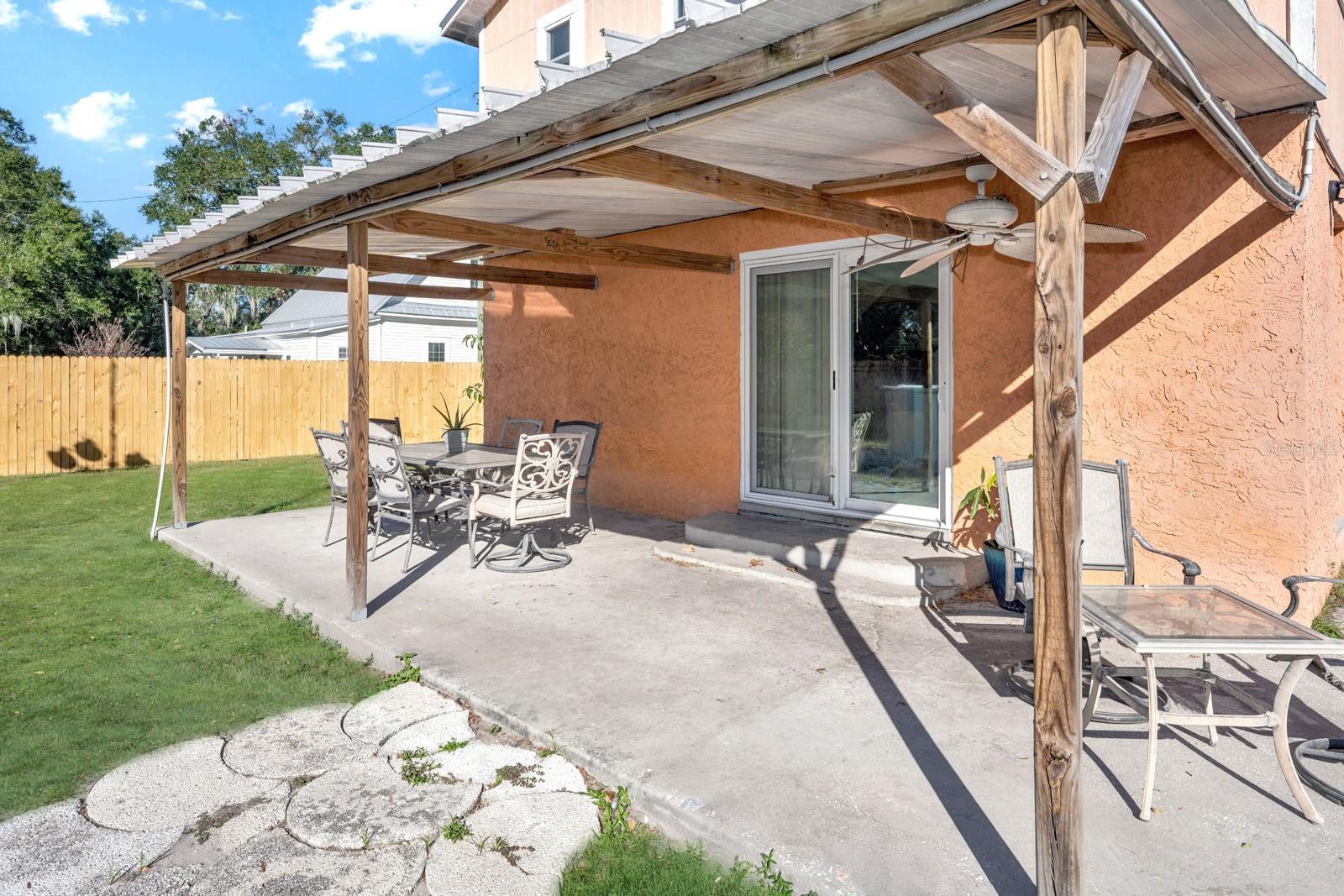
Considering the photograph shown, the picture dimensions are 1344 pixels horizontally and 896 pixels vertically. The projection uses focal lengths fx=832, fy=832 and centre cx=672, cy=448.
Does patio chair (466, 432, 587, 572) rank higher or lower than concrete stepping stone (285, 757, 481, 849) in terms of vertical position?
higher

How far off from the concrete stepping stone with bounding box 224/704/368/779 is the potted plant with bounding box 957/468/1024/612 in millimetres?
3547

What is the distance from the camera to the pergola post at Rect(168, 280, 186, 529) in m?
7.76

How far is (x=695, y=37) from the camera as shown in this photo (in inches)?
106

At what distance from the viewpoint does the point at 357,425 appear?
4930mm

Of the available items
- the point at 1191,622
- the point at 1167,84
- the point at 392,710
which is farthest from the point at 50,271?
the point at 1191,622

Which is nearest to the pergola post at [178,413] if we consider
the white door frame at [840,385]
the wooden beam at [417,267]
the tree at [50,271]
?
the wooden beam at [417,267]

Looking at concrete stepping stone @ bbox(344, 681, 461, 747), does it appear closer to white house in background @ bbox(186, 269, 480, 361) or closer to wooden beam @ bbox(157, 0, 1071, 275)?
wooden beam @ bbox(157, 0, 1071, 275)

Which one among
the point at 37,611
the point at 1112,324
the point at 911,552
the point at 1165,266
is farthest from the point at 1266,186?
the point at 37,611

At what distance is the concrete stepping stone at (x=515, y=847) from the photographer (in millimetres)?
2461

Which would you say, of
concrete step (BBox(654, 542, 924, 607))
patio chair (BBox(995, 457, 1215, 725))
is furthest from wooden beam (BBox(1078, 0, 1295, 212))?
concrete step (BBox(654, 542, 924, 607))

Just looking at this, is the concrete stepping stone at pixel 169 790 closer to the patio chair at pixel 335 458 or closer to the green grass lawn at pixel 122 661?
the green grass lawn at pixel 122 661

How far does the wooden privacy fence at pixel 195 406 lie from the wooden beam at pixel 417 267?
428cm

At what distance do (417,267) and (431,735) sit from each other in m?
4.44

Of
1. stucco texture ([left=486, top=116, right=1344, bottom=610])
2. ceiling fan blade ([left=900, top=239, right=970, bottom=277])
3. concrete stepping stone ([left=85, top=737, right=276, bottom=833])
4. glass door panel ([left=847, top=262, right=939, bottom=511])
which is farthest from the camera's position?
glass door panel ([left=847, top=262, right=939, bottom=511])
